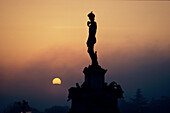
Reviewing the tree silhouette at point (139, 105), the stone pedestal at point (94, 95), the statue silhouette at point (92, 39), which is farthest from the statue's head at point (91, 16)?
A: the tree silhouette at point (139, 105)

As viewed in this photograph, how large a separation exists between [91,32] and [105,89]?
520 centimetres

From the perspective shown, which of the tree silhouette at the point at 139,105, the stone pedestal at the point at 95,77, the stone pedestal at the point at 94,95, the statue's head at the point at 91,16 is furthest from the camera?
the tree silhouette at the point at 139,105

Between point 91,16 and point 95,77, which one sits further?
point 91,16

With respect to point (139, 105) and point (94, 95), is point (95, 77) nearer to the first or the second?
point (94, 95)

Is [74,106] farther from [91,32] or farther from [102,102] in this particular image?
[91,32]

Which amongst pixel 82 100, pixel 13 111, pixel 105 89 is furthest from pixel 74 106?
pixel 13 111

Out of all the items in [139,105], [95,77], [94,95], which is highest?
[139,105]

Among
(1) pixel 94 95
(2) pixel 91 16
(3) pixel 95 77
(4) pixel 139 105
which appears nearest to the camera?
(1) pixel 94 95

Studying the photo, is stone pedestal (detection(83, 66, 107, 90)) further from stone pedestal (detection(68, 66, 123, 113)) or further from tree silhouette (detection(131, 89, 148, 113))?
tree silhouette (detection(131, 89, 148, 113))

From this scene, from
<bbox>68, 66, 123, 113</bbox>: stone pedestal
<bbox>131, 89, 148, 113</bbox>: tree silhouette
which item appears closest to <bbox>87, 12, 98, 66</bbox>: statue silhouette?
<bbox>68, 66, 123, 113</bbox>: stone pedestal

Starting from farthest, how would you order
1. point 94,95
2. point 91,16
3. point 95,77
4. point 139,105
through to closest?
point 139,105 < point 91,16 < point 95,77 < point 94,95

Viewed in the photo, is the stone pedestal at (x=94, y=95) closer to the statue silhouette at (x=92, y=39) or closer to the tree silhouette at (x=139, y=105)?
the statue silhouette at (x=92, y=39)

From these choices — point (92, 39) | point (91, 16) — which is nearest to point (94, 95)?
point (92, 39)

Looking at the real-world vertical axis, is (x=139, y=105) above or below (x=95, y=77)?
above
